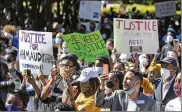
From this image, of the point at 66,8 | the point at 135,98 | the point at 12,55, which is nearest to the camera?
the point at 135,98

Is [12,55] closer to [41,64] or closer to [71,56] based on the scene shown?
[41,64]

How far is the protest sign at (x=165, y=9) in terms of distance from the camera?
791 inches

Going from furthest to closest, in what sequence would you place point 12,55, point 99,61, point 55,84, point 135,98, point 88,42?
point 12,55 → point 88,42 → point 99,61 → point 55,84 → point 135,98

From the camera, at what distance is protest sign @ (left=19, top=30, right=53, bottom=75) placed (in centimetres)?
843

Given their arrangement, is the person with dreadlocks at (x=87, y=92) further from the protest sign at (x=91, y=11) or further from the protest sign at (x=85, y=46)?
the protest sign at (x=91, y=11)

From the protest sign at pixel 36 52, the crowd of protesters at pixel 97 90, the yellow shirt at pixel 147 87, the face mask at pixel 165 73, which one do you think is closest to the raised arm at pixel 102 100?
the crowd of protesters at pixel 97 90

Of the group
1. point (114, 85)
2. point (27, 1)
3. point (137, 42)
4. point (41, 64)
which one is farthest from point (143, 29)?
point (27, 1)

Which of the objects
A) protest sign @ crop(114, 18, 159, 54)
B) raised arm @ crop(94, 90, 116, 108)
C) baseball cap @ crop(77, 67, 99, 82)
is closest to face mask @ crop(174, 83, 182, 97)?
raised arm @ crop(94, 90, 116, 108)

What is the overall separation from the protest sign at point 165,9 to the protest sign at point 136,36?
10.7 meters

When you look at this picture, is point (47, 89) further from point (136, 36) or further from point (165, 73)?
point (136, 36)

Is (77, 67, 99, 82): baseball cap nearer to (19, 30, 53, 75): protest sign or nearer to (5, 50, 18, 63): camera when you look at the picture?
(19, 30, 53, 75): protest sign

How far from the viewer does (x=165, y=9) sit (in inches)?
797

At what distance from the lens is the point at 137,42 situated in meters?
9.39

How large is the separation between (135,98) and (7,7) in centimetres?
1604
